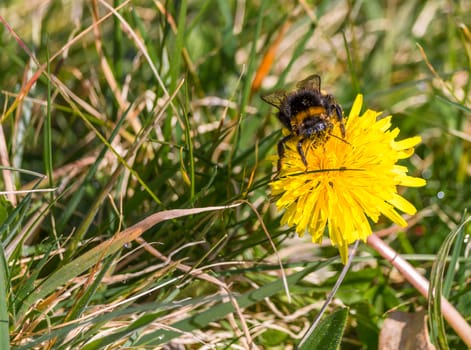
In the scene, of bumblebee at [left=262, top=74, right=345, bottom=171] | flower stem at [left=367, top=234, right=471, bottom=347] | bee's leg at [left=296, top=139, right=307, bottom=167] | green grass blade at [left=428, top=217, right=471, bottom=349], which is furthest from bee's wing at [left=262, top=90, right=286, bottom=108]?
green grass blade at [left=428, top=217, right=471, bottom=349]

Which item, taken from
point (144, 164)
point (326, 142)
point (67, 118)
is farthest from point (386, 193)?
point (67, 118)

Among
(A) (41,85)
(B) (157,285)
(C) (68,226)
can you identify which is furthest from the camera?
(A) (41,85)

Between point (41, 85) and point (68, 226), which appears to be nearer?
point (68, 226)

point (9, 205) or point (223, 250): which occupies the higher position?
point (9, 205)

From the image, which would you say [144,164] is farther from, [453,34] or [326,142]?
[453,34]

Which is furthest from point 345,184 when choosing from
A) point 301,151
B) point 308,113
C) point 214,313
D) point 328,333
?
point 214,313

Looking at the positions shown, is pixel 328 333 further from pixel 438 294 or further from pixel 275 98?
pixel 275 98
